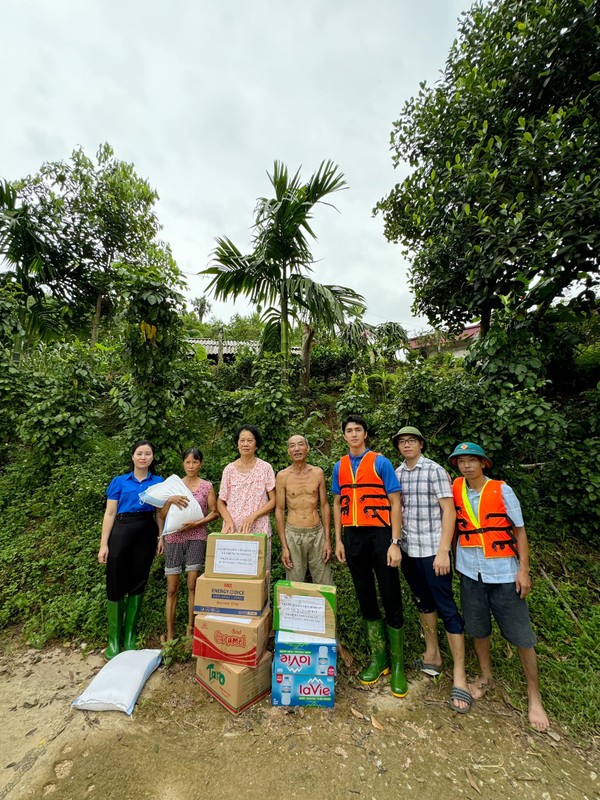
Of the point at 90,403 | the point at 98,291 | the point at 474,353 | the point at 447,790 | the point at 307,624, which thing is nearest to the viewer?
the point at 447,790

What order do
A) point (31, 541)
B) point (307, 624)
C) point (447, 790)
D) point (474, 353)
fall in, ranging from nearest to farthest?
point (447, 790) < point (307, 624) < point (474, 353) < point (31, 541)

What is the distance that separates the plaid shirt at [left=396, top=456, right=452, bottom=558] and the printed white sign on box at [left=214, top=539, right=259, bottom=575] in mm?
1066

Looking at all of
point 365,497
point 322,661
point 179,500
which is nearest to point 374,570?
point 365,497

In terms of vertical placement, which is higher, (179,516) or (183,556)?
(179,516)

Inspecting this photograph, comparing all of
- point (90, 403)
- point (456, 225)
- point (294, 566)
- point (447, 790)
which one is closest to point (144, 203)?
point (90, 403)

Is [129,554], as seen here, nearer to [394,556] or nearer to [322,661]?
[322,661]

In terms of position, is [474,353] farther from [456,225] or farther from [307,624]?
[307,624]

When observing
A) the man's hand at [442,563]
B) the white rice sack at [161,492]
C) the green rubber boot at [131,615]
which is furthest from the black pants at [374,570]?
the green rubber boot at [131,615]

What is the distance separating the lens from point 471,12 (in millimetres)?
4195

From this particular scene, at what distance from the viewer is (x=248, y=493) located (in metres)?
2.76

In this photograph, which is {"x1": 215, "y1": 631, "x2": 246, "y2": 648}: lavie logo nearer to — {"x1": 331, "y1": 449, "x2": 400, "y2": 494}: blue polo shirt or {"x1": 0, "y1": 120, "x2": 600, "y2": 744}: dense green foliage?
{"x1": 0, "y1": 120, "x2": 600, "y2": 744}: dense green foliage

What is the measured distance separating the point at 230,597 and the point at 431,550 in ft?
4.63

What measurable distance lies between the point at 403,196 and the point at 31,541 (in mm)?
7032

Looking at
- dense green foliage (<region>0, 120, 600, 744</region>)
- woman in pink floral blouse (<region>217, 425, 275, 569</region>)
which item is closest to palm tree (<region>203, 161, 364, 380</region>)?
dense green foliage (<region>0, 120, 600, 744</region>)
